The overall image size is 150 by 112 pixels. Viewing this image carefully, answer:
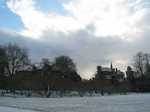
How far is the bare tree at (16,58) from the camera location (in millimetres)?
109688

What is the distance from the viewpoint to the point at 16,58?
11194 centimetres

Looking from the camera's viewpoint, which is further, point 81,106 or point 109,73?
point 109,73

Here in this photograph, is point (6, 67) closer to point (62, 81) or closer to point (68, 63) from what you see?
point (62, 81)

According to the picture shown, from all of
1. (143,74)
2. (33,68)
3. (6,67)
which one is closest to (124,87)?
(143,74)

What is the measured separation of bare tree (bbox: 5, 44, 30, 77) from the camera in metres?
110

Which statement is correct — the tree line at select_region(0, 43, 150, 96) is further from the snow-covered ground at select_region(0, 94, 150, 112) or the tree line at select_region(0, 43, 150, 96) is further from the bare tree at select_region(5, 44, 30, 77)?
the snow-covered ground at select_region(0, 94, 150, 112)

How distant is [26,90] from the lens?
87.6m

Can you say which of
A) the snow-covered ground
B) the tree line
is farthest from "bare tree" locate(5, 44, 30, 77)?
the snow-covered ground

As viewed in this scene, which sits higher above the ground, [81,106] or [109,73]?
[109,73]

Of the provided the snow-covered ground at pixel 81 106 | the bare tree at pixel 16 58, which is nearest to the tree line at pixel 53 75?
the bare tree at pixel 16 58

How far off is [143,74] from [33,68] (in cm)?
4217

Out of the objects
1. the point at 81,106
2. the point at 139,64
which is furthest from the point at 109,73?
the point at 81,106

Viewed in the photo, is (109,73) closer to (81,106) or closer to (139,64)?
(139,64)

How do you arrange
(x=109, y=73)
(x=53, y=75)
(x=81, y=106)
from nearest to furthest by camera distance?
(x=81, y=106) → (x=53, y=75) → (x=109, y=73)
